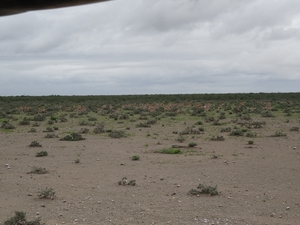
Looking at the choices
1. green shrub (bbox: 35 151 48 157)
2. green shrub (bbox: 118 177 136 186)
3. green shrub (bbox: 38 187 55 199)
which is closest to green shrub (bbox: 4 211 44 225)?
green shrub (bbox: 38 187 55 199)

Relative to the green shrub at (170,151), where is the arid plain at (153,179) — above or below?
below

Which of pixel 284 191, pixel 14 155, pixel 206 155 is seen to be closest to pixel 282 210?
pixel 284 191

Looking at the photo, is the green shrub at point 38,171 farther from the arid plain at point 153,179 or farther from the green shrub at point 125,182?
the green shrub at point 125,182

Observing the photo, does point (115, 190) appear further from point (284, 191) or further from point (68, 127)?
point (68, 127)

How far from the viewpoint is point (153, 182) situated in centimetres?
1160

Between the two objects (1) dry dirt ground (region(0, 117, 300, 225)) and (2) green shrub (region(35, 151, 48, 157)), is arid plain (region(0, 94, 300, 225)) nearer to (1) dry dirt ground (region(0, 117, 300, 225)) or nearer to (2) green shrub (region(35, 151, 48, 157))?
(1) dry dirt ground (region(0, 117, 300, 225))

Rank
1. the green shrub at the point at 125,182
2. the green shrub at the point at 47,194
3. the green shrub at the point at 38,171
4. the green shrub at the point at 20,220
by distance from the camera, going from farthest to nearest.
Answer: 1. the green shrub at the point at 38,171
2. the green shrub at the point at 125,182
3. the green shrub at the point at 47,194
4. the green shrub at the point at 20,220

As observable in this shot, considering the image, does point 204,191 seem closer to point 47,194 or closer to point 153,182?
point 153,182

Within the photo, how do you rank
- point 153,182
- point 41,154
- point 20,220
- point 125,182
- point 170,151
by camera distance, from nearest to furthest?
1. point 20,220
2. point 125,182
3. point 153,182
4. point 41,154
5. point 170,151

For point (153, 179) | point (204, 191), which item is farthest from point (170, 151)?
point (204, 191)

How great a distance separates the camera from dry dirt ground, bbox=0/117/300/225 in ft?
28.1

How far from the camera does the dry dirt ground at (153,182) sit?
8578mm

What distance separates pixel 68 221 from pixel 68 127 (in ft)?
66.7

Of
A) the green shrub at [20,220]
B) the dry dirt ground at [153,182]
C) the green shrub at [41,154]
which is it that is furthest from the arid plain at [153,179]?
the green shrub at [20,220]
